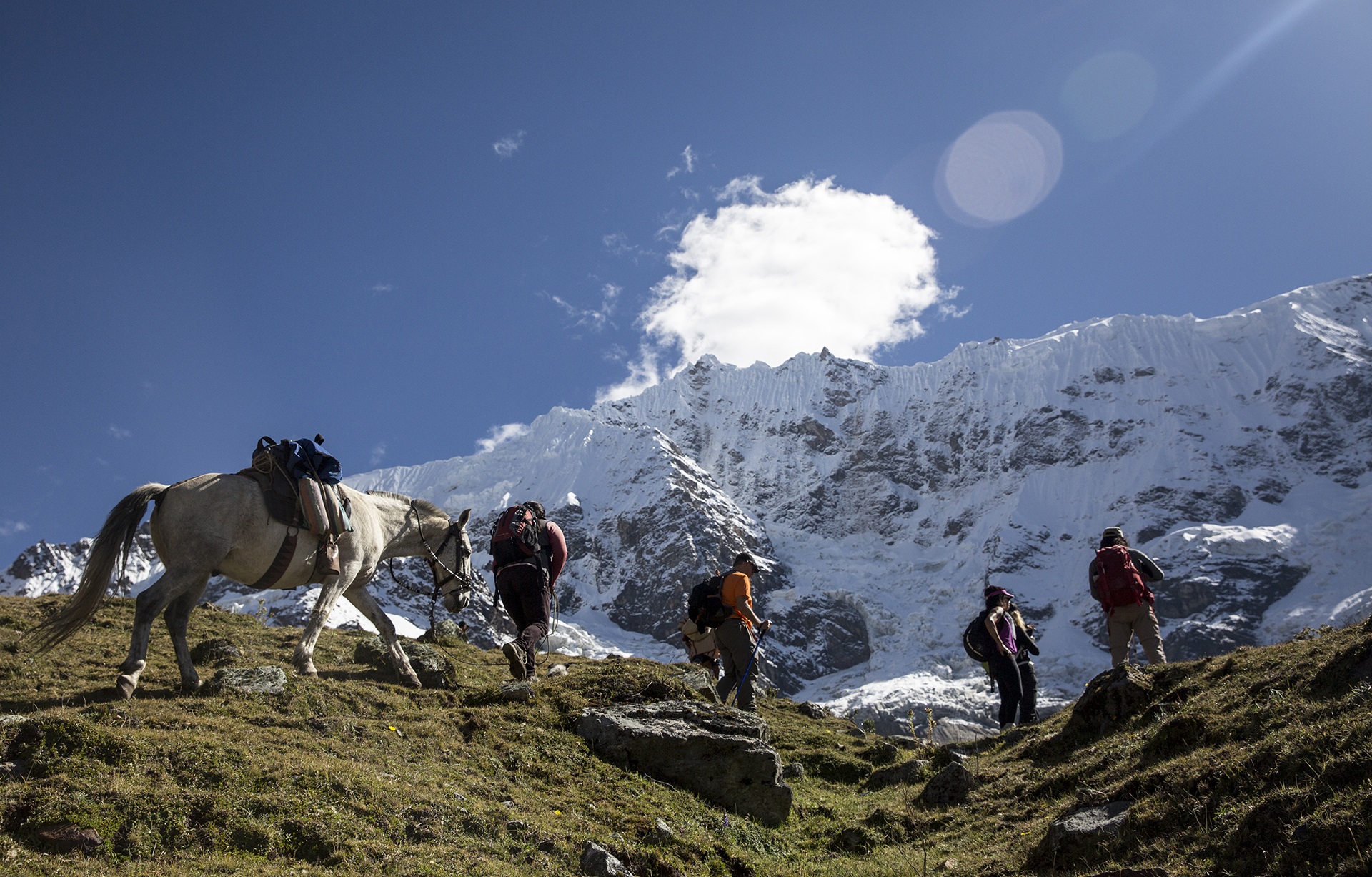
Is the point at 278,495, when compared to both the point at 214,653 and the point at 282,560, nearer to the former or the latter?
the point at 282,560

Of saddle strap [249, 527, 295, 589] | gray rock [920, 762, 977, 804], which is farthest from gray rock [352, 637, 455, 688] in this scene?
gray rock [920, 762, 977, 804]

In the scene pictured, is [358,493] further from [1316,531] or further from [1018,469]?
[1018,469]

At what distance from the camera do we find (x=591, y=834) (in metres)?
6.73

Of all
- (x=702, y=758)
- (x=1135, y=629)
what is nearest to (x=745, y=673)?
(x=702, y=758)

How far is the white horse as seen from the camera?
8633mm

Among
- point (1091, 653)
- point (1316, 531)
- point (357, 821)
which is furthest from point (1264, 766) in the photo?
point (1316, 531)

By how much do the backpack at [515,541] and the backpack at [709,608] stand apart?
8.68 feet

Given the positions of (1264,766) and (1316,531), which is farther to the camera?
(1316,531)

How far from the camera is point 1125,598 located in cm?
1201

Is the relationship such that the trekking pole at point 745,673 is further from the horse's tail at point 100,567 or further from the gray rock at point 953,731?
the gray rock at point 953,731

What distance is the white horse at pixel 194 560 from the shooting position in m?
8.63

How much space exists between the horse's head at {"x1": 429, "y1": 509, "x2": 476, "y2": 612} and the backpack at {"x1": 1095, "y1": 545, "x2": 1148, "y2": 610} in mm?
8934

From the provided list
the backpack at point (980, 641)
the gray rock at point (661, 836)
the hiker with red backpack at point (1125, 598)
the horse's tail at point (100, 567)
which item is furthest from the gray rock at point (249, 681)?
the hiker with red backpack at point (1125, 598)

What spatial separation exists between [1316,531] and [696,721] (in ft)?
562
